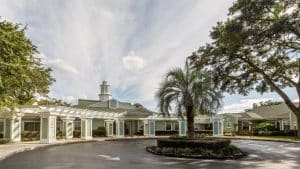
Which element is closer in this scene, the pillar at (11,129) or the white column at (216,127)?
the pillar at (11,129)

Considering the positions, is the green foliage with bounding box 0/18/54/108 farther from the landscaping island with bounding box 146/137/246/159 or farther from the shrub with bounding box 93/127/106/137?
the shrub with bounding box 93/127/106/137

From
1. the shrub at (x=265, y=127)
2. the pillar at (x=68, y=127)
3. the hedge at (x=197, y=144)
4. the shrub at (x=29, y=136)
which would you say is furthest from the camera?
the shrub at (x=265, y=127)

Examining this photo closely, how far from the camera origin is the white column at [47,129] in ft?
106

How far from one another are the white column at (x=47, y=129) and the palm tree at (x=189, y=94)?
13670mm

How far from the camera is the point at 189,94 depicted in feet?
76.6

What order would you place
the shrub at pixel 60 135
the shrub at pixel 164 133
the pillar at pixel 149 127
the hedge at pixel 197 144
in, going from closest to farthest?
the hedge at pixel 197 144, the shrub at pixel 60 135, the pillar at pixel 149 127, the shrub at pixel 164 133

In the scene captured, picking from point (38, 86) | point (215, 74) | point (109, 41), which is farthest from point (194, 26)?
point (38, 86)

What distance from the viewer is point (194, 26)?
17438 mm

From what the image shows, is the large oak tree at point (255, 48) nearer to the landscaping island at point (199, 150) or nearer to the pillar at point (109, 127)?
the landscaping island at point (199, 150)

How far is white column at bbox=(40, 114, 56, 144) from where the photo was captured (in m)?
32.4

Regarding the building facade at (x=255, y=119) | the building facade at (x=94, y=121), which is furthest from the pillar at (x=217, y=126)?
the building facade at (x=255, y=119)

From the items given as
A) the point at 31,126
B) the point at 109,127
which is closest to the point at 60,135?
the point at 31,126

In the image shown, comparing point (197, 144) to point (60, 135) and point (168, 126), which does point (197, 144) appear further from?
point (168, 126)

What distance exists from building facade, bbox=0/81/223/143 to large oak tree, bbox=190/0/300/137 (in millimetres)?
13701
